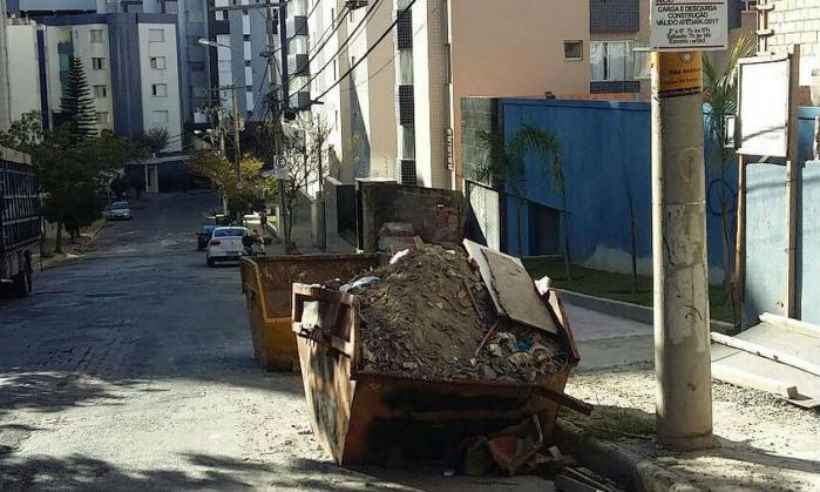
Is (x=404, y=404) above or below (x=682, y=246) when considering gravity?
below

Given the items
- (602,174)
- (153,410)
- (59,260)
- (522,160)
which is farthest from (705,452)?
(59,260)

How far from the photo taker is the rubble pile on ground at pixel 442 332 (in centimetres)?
864

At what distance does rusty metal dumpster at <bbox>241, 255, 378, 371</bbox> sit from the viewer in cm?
1448

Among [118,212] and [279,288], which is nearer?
[279,288]

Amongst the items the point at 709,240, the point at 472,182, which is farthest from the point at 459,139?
the point at 709,240

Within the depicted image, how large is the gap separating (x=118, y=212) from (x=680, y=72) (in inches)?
3308

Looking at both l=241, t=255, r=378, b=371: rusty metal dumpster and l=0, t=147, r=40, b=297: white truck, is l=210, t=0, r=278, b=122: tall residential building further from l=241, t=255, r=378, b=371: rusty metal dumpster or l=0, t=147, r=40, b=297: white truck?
l=241, t=255, r=378, b=371: rusty metal dumpster

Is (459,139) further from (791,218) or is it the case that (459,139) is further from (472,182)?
(791,218)

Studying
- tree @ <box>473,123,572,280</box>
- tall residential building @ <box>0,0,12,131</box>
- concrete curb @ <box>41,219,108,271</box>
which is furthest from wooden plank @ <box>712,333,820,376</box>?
tall residential building @ <box>0,0,12,131</box>

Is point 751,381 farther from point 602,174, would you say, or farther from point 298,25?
point 298,25

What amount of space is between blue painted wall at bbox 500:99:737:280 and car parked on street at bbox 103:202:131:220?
64.9 metres

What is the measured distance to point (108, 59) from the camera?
363 ft

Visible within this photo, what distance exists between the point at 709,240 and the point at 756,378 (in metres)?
7.56

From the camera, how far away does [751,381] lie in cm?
1053
